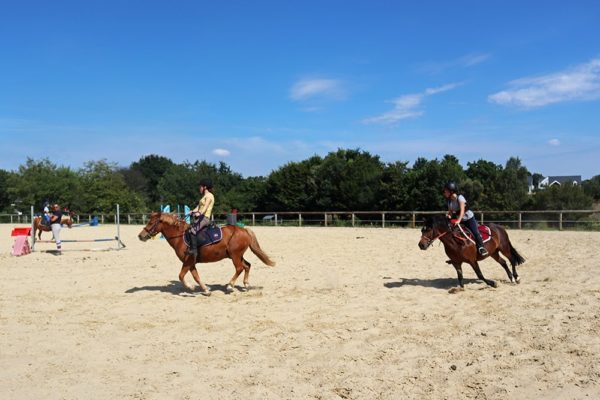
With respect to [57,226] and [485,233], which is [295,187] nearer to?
[57,226]

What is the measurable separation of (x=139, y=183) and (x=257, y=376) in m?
87.1

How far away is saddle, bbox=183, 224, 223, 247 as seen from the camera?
8.61m

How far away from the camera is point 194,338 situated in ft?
19.2

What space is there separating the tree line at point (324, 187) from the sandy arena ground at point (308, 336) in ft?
78.9

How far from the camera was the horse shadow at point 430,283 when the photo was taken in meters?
8.79

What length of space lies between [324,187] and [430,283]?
31.8 meters

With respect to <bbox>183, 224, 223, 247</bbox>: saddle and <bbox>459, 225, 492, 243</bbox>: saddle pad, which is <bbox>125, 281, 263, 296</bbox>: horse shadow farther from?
<bbox>459, 225, 492, 243</bbox>: saddle pad

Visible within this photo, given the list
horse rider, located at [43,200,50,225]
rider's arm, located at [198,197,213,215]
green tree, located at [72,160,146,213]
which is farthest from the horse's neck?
green tree, located at [72,160,146,213]

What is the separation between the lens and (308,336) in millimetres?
5797

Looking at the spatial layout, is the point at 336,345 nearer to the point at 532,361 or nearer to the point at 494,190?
the point at 532,361

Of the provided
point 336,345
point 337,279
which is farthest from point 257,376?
point 337,279

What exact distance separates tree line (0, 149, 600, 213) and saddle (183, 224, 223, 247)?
88.8 ft

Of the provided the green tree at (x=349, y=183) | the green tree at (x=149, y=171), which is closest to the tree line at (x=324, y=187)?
the green tree at (x=349, y=183)

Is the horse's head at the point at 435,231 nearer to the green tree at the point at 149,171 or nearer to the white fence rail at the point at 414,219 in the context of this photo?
the white fence rail at the point at 414,219
